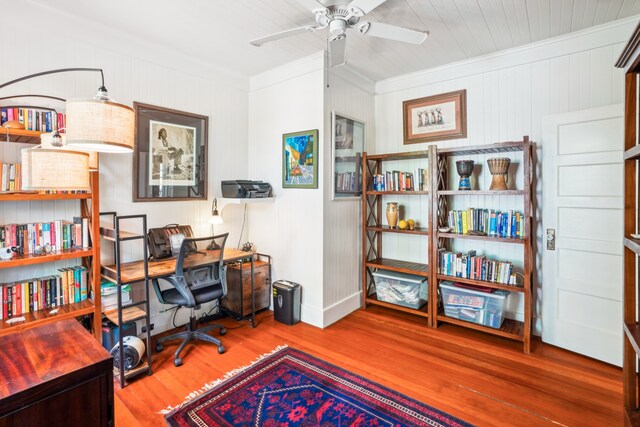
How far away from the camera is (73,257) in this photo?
221cm

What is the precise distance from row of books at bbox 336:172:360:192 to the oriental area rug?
1.81 m

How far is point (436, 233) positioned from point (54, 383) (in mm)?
3009

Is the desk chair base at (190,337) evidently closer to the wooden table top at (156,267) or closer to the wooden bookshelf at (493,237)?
the wooden table top at (156,267)

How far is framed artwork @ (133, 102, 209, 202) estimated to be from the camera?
292 cm

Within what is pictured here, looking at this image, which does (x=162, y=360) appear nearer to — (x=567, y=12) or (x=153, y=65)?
(x=153, y=65)

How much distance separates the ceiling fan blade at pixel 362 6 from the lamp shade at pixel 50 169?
5.90ft

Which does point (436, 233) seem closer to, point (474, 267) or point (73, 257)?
point (474, 267)

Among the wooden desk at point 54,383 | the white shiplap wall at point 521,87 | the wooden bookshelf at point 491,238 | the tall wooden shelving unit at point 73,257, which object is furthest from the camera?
the wooden bookshelf at point 491,238

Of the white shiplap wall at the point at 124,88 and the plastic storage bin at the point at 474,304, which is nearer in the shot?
the white shiplap wall at the point at 124,88

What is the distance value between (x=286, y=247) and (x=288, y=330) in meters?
0.87

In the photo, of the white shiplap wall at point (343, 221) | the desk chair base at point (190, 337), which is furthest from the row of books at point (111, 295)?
the white shiplap wall at point (343, 221)

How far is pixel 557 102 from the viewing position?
9.56 feet

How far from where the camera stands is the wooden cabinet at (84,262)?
204cm

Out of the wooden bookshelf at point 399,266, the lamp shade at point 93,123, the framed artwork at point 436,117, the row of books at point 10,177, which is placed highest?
the framed artwork at point 436,117
